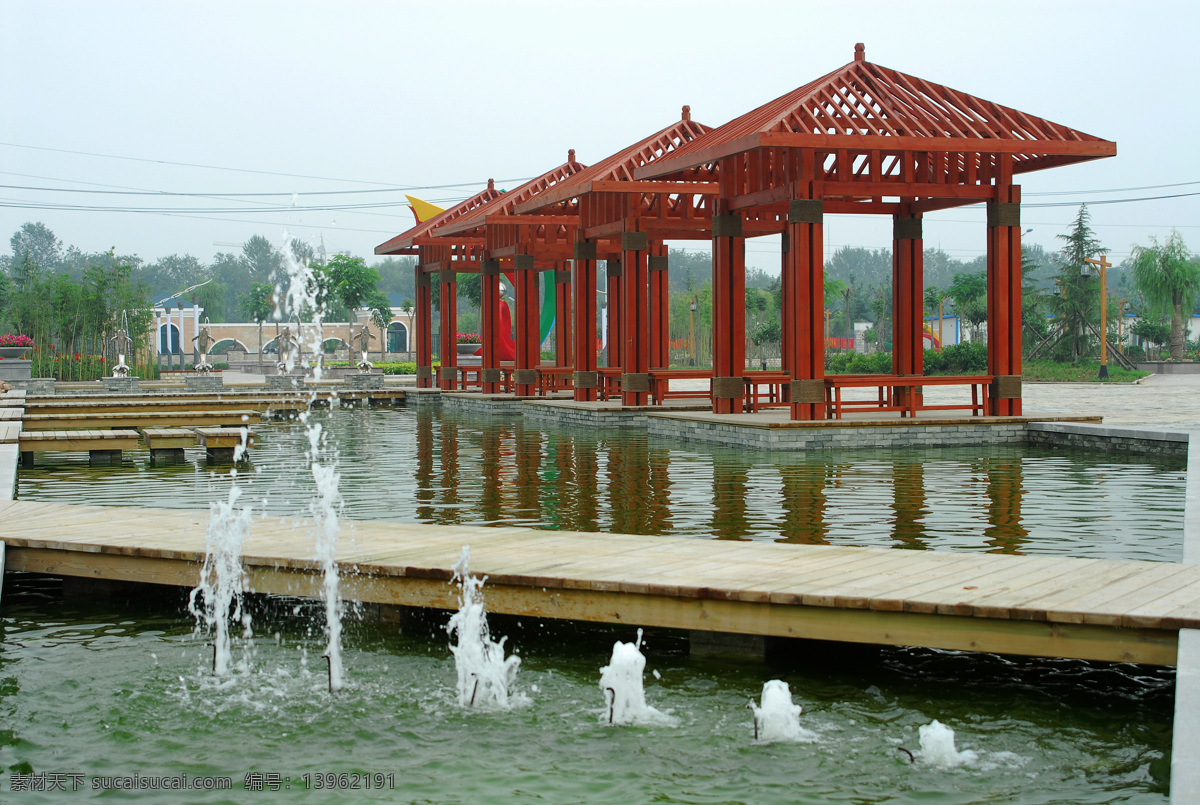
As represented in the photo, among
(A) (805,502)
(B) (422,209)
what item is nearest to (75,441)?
(A) (805,502)

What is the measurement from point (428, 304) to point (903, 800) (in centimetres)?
2856

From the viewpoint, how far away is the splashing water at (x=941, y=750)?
14.9 ft

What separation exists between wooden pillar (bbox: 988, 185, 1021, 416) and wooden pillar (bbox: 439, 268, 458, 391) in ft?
51.8

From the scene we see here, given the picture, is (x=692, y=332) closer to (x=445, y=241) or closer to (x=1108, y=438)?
(x=445, y=241)

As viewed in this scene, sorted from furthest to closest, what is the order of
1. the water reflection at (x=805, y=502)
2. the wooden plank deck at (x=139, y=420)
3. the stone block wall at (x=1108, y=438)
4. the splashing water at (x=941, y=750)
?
1. the wooden plank deck at (x=139, y=420)
2. the stone block wall at (x=1108, y=438)
3. the water reflection at (x=805, y=502)
4. the splashing water at (x=941, y=750)

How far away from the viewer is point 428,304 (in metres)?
31.9

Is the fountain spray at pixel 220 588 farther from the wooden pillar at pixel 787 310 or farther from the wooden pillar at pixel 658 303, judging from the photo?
the wooden pillar at pixel 658 303

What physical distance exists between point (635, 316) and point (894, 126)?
238 inches

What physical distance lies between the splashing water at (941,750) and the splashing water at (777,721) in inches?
18.0

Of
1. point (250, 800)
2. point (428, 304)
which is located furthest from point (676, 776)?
point (428, 304)

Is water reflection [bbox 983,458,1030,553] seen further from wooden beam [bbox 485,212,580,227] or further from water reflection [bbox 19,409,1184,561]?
wooden beam [bbox 485,212,580,227]

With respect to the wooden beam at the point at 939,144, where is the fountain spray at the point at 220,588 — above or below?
below

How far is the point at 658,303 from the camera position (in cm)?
2673

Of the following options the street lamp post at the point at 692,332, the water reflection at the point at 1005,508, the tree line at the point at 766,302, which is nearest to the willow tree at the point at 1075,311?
the tree line at the point at 766,302
